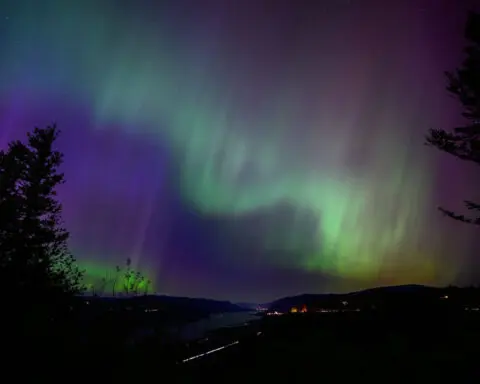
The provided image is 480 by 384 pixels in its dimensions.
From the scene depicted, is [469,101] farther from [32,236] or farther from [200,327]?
[200,327]

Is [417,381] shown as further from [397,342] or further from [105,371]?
[397,342]

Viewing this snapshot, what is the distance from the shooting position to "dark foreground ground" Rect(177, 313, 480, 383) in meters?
17.2

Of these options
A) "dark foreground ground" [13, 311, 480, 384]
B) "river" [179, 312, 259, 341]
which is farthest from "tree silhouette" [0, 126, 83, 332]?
"river" [179, 312, 259, 341]

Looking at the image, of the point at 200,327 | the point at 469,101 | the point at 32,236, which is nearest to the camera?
the point at 469,101

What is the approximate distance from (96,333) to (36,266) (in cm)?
903

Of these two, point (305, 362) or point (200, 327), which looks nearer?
point (305, 362)

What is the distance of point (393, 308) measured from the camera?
1751 inches

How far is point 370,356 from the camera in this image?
79.2 ft

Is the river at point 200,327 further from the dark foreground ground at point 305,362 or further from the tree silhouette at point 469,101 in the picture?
the tree silhouette at point 469,101

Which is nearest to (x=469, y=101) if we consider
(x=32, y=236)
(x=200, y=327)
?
(x=32, y=236)

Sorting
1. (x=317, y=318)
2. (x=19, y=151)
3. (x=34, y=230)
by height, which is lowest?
(x=317, y=318)

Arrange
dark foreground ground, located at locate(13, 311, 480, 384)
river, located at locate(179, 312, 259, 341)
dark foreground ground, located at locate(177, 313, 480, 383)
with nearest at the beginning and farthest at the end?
dark foreground ground, located at locate(13, 311, 480, 384), dark foreground ground, located at locate(177, 313, 480, 383), river, located at locate(179, 312, 259, 341)

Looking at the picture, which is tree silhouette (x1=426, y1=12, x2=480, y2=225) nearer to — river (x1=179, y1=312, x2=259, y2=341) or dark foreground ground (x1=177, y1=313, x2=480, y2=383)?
dark foreground ground (x1=177, y1=313, x2=480, y2=383)

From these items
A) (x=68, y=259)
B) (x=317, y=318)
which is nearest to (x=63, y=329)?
(x=68, y=259)
